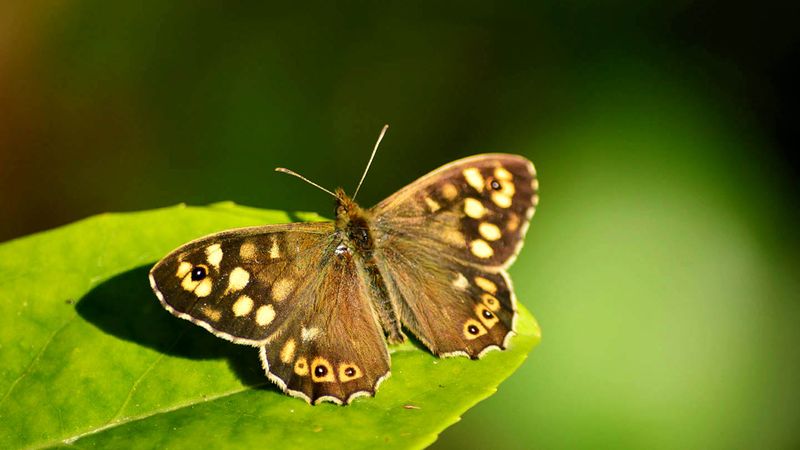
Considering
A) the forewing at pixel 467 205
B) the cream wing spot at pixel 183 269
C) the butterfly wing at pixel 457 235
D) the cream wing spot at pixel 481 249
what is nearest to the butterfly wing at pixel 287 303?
the cream wing spot at pixel 183 269

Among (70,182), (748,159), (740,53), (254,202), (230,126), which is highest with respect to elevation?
(740,53)

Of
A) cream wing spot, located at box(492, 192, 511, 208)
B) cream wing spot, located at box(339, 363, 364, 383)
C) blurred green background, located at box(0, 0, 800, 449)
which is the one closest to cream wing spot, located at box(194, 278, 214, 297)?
cream wing spot, located at box(339, 363, 364, 383)

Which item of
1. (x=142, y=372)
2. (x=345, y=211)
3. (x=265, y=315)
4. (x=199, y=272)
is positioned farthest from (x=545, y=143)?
(x=142, y=372)

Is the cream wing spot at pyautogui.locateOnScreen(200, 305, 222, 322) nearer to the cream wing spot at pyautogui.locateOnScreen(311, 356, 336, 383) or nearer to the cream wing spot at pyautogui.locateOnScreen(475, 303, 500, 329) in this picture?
the cream wing spot at pyautogui.locateOnScreen(311, 356, 336, 383)

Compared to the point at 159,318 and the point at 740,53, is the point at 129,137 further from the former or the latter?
the point at 740,53

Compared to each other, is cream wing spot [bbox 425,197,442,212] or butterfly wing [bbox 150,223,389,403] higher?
cream wing spot [bbox 425,197,442,212]

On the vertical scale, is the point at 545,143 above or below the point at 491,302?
above

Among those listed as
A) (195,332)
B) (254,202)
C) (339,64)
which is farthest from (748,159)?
(195,332)

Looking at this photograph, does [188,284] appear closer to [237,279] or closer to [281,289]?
[237,279]
